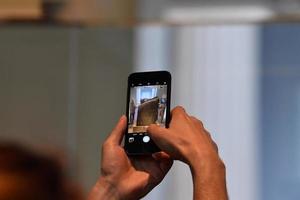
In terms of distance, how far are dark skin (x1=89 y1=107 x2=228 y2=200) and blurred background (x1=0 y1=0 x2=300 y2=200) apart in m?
0.61

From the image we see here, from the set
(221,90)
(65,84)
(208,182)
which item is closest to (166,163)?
(208,182)

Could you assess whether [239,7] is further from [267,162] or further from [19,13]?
[19,13]

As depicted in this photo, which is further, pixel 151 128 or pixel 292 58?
pixel 292 58

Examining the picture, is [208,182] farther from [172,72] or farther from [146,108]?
[172,72]

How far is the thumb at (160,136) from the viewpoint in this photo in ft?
2.16

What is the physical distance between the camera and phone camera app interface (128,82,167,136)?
28.5 inches

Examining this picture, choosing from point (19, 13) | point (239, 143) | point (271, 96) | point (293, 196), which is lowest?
point (293, 196)

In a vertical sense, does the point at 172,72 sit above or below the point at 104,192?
above

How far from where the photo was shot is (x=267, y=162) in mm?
1338

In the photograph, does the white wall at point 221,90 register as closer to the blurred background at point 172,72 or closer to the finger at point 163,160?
the blurred background at point 172,72

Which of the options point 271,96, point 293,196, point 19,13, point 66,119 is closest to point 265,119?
point 271,96

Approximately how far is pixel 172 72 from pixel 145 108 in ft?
2.10

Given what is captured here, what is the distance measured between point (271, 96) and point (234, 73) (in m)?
0.10

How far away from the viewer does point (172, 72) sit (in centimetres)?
138
